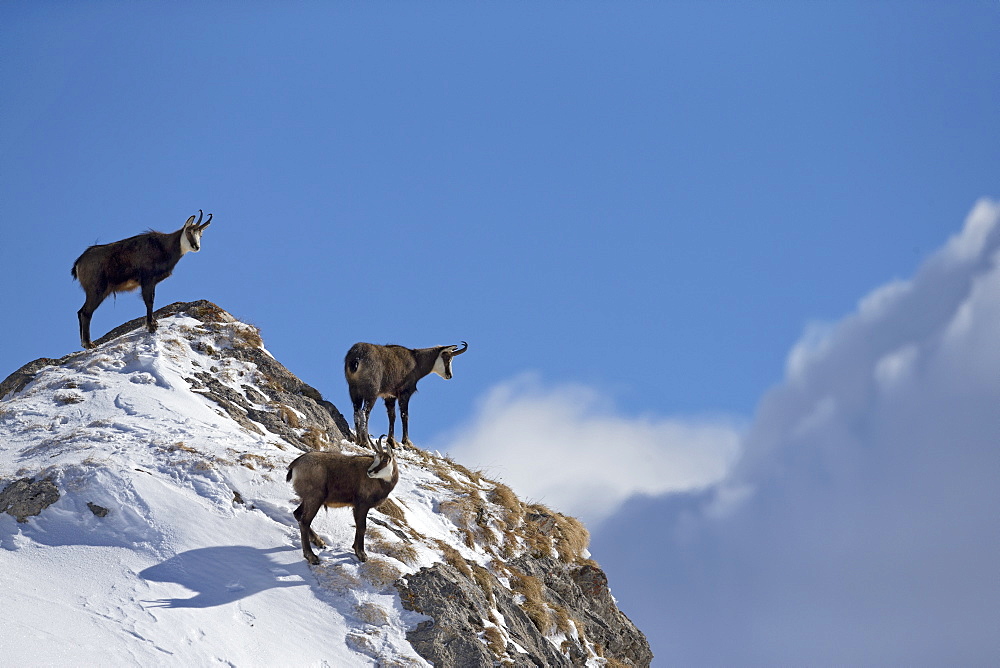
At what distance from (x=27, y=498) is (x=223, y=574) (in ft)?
11.3

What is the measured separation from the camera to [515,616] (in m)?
18.1

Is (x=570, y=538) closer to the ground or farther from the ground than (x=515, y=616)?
farther from the ground

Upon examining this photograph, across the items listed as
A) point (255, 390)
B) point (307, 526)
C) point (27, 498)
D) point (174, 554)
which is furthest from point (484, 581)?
point (27, 498)

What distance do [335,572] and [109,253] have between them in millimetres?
11049

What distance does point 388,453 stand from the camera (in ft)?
53.1

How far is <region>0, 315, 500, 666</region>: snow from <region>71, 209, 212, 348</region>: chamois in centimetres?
356

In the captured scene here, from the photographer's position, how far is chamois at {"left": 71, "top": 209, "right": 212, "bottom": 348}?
22.9 meters

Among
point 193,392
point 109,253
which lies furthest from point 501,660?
point 109,253

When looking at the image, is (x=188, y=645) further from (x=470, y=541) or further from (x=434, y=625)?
(x=470, y=541)

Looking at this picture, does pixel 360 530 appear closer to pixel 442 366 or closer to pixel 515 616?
pixel 515 616

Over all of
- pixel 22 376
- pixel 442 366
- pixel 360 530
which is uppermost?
pixel 442 366

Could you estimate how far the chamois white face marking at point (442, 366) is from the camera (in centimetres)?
2636

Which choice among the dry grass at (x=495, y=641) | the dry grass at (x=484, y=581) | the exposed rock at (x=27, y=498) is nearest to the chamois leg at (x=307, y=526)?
the dry grass at (x=495, y=641)

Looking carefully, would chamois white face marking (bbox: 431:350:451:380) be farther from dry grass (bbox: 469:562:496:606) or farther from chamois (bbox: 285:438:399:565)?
chamois (bbox: 285:438:399:565)
